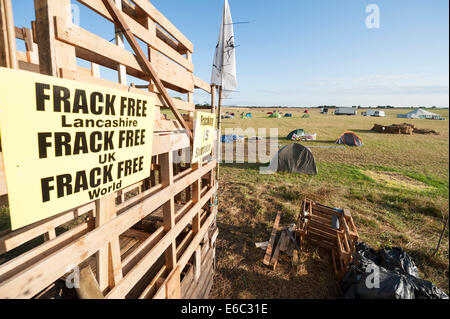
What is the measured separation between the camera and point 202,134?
295 centimetres

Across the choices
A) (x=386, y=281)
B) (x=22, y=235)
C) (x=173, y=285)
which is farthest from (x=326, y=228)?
(x=22, y=235)

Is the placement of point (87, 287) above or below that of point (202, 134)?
below

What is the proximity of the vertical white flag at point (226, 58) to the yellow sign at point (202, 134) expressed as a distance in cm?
314

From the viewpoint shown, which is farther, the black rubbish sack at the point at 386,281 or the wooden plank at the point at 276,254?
the wooden plank at the point at 276,254

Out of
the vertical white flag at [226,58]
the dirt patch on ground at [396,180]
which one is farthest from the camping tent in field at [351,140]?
the vertical white flag at [226,58]

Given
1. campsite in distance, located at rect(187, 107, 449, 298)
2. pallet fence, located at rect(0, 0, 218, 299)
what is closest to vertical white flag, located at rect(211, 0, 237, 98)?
campsite in distance, located at rect(187, 107, 449, 298)

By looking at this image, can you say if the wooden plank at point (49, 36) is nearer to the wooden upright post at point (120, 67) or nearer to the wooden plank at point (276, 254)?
the wooden upright post at point (120, 67)

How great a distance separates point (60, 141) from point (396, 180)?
1463 centimetres

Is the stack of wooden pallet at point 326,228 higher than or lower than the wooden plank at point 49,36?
lower

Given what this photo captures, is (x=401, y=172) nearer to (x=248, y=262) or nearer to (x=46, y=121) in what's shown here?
(x=248, y=262)

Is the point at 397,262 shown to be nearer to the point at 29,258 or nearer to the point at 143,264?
the point at 143,264

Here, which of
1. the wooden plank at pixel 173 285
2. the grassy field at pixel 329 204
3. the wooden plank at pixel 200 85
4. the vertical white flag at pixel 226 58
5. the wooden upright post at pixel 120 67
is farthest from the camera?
the vertical white flag at pixel 226 58

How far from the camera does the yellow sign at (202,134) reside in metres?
2.76
